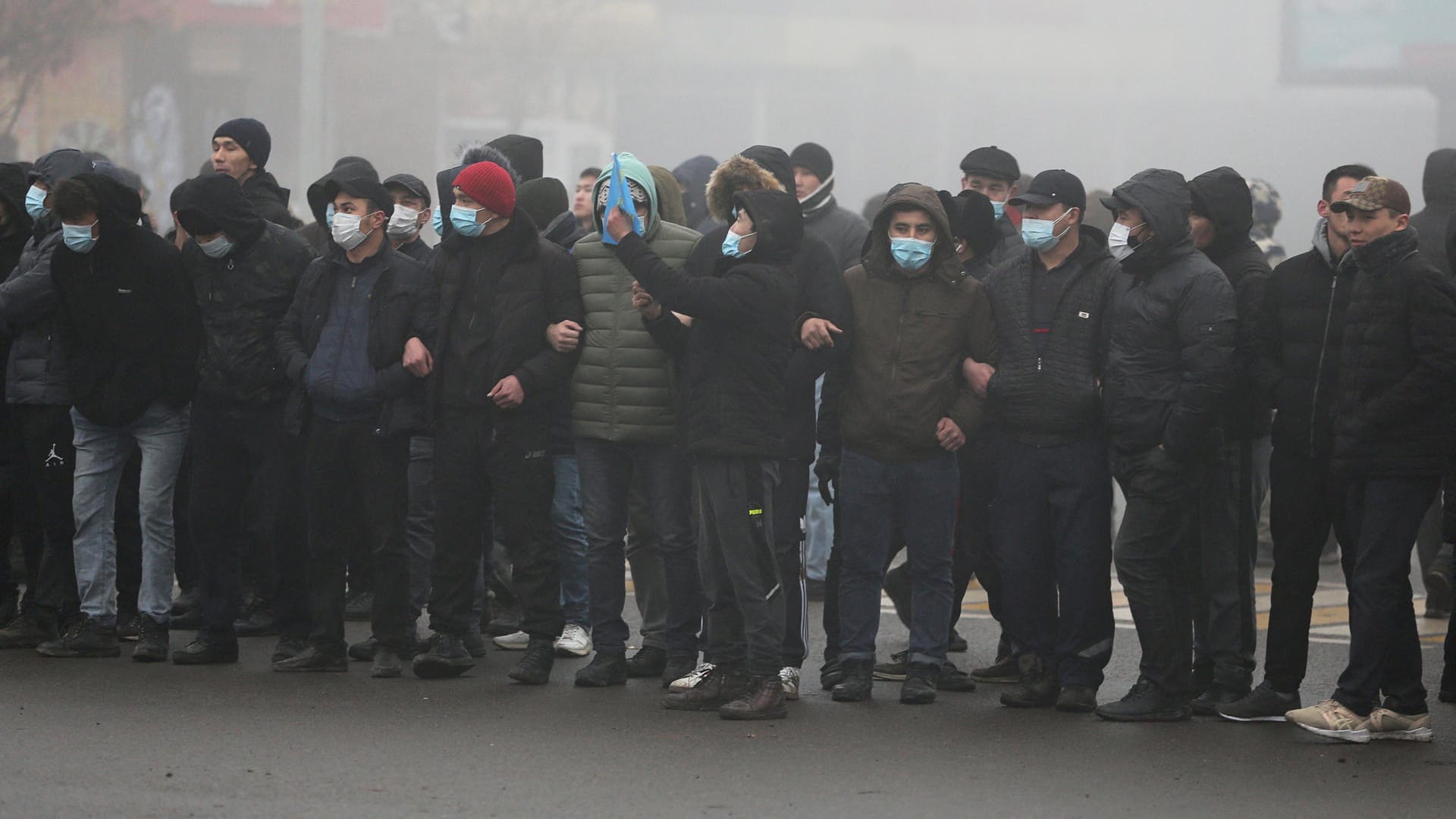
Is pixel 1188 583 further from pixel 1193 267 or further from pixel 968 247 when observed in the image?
pixel 968 247

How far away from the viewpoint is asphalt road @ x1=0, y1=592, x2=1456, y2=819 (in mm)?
5609

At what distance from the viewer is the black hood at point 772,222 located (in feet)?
23.6

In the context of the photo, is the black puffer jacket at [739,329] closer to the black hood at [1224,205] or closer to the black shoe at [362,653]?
the black hood at [1224,205]

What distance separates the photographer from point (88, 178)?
7.98 m

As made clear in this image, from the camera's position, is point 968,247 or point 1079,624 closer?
point 1079,624

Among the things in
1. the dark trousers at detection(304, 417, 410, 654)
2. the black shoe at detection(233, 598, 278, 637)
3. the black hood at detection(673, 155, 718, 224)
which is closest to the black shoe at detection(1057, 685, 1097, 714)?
the dark trousers at detection(304, 417, 410, 654)

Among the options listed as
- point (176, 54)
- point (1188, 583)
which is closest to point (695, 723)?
point (1188, 583)

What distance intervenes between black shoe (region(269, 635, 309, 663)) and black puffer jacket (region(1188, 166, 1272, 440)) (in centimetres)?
390

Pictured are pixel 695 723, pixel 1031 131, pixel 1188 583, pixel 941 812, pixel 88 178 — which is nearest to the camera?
pixel 941 812

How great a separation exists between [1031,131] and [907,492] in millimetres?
31921

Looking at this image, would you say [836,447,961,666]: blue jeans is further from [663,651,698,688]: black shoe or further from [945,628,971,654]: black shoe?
[945,628,971,654]: black shoe

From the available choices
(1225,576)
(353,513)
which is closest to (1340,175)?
(1225,576)

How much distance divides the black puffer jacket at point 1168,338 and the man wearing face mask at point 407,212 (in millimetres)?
3114

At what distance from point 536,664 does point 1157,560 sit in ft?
8.18
